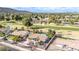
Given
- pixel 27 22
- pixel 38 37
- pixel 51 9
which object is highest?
pixel 51 9

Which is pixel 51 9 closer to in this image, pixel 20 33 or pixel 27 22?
pixel 27 22

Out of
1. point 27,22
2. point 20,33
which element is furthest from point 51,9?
point 20,33

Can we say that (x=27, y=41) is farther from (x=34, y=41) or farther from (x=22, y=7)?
Result: (x=22, y=7)

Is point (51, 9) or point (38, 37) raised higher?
point (51, 9)

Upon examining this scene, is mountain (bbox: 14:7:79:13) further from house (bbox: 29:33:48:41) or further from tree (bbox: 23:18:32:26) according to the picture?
house (bbox: 29:33:48:41)

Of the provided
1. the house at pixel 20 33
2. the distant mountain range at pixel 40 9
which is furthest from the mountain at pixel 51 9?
the house at pixel 20 33

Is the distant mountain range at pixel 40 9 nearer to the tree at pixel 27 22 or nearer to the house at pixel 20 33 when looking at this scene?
the tree at pixel 27 22

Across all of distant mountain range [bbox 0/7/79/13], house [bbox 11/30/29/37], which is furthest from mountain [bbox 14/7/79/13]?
house [bbox 11/30/29/37]
